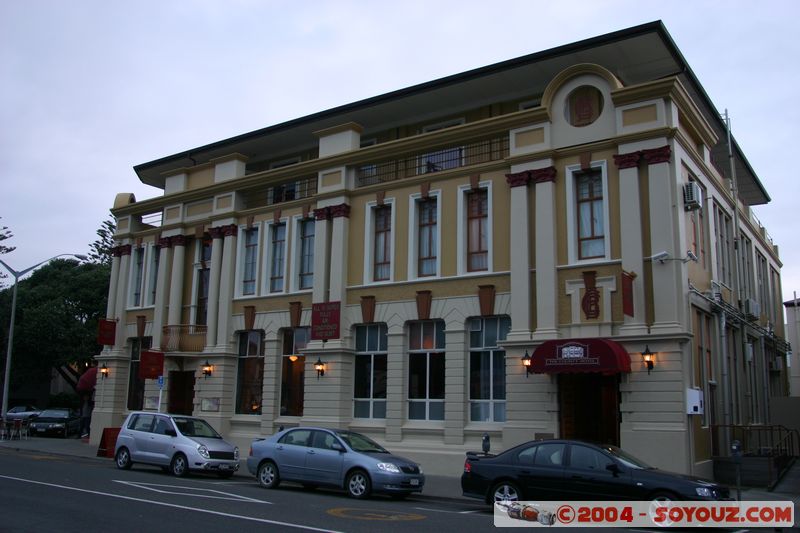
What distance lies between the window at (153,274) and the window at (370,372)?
11715mm

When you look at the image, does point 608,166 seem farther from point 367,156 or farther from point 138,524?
point 138,524

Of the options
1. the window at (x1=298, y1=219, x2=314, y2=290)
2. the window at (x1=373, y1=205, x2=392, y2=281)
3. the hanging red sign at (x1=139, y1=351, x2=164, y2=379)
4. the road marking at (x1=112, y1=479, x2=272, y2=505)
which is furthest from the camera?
the hanging red sign at (x1=139, y1=351, x2=164, y2=379)

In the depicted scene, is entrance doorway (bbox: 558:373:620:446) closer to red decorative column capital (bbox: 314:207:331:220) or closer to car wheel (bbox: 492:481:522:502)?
car wheel (bbox: 492:481:522:502)

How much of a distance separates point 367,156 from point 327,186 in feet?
6.45

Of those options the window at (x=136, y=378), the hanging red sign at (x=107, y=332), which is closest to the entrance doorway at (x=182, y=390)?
the window at (x=136, y=378)

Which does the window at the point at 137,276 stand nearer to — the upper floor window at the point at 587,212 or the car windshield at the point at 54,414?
the car windshield at the point at 54,414

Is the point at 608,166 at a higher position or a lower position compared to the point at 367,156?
lower

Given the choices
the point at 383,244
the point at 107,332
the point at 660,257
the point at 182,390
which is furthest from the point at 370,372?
the point at 107,332

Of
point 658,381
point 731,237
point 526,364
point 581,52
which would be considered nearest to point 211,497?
point 526,364

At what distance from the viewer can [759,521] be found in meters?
13.5

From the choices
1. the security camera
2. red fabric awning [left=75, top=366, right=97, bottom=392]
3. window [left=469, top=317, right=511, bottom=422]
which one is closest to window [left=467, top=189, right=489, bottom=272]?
window [left=469, top=317, right=511, bottom=422]

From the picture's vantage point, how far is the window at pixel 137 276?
110 ft

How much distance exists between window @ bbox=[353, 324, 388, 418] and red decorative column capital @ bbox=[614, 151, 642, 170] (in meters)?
9.24

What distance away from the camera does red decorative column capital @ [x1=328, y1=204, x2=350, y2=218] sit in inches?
1024
